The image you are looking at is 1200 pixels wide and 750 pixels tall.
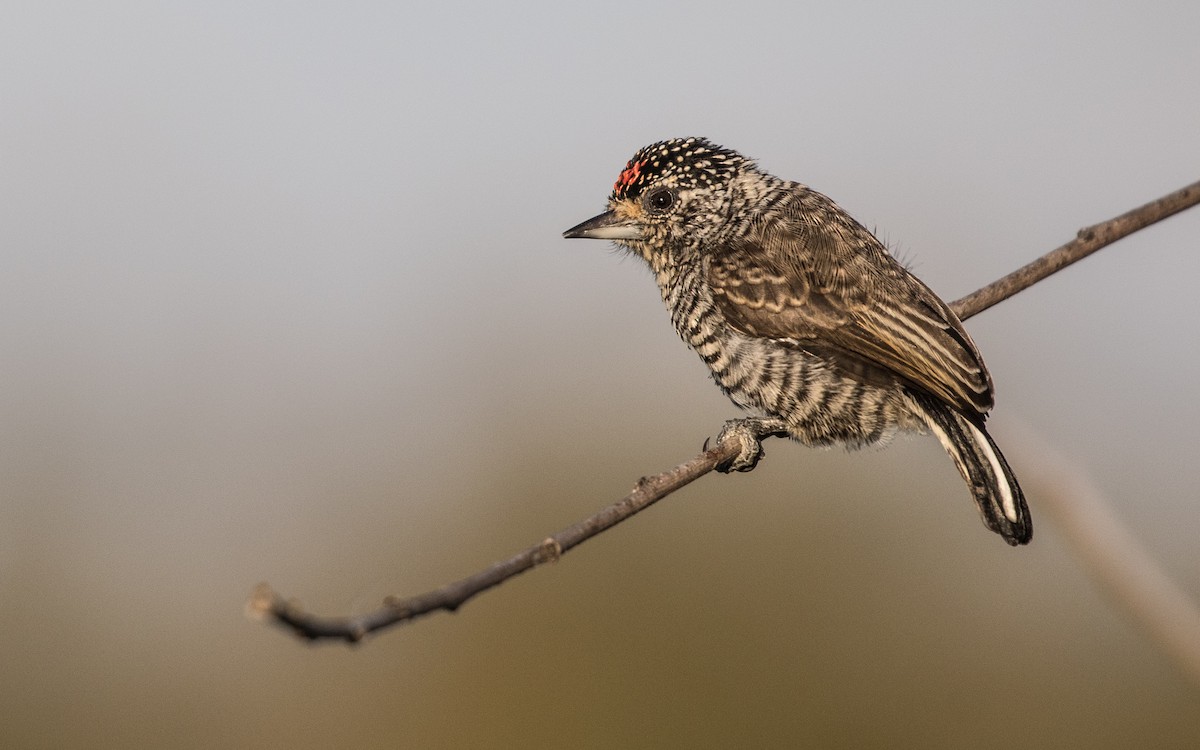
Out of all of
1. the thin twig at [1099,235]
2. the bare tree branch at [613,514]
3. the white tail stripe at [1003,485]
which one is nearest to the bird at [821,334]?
the white tail stripe at [1003,485]

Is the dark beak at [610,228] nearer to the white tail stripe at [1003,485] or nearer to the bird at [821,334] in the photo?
the bird at [821,334]

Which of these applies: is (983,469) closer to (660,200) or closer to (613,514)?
(660,200)

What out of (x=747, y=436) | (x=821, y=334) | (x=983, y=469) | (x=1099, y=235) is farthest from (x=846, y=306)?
(x=1099, y=235)

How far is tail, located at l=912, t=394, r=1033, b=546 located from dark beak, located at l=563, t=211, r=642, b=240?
159 cm

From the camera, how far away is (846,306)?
468cm

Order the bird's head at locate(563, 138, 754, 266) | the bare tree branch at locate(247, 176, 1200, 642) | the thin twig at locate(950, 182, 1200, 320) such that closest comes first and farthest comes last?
1. the bare tree branch at locate(247, 176, 1200, 642)
2. the thin twig at locate(950, 182, 1200, 320)
3. the bird's head at locate(563, 138, 754, 266)

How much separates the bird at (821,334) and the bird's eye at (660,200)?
4cm

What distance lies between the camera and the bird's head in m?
5.36

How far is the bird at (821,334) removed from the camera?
443 cm

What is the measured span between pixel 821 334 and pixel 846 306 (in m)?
0.16

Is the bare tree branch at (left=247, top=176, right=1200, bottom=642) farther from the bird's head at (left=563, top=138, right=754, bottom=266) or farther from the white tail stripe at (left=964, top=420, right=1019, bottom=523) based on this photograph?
the bird's head at (left=563, top=138, right=754, bottom=266)

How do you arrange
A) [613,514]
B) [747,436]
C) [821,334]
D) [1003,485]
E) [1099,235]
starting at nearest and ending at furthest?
[613,514] → [1099,235] → [1003,485] → [747,436] → [821,334]

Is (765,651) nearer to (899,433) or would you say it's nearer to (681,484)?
(899,433)

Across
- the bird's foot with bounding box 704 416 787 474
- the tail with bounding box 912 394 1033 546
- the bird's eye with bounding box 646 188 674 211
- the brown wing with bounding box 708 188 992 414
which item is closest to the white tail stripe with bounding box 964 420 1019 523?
the tail with bounding box 912 394 1033 546
